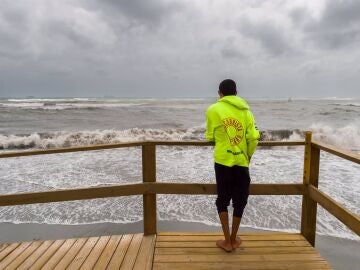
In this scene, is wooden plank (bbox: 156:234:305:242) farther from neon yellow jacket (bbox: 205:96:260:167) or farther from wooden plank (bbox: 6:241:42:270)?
wooden plank (bbox: 6:241:42:270)

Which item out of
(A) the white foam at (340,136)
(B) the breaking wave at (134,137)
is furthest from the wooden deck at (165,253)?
(A) the white foam at (340,136)

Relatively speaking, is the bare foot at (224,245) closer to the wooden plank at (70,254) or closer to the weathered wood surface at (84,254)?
the weathered wood surface at (84,254)

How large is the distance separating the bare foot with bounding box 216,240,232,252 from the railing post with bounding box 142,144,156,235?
2.91 feet

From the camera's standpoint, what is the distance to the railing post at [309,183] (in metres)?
4.21

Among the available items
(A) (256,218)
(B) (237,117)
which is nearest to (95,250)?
(B) (237,117)

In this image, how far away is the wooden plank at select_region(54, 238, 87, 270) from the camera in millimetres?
3662

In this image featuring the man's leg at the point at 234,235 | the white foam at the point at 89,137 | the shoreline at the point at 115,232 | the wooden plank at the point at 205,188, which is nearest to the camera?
the man's leg at the point at 234,235

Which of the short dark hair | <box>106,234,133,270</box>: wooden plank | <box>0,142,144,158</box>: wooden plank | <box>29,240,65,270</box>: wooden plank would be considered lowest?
<box>29,240,65,270</box>: wooden plank

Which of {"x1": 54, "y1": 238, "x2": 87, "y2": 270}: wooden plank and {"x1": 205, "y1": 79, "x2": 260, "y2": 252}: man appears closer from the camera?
{"x1": 205, "y1": 79, "x2": 260, "y2": 252}: man

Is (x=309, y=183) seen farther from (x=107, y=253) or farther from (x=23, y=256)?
(x=23, y=256)

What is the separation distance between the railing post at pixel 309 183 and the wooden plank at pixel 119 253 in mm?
2230

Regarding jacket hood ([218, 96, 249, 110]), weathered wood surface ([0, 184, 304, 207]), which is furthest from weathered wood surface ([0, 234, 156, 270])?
jacket hood ([218, 96, 249, 110])

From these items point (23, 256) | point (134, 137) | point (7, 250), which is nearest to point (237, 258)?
point (23, 256)

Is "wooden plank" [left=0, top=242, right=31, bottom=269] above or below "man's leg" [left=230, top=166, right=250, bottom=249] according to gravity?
below
